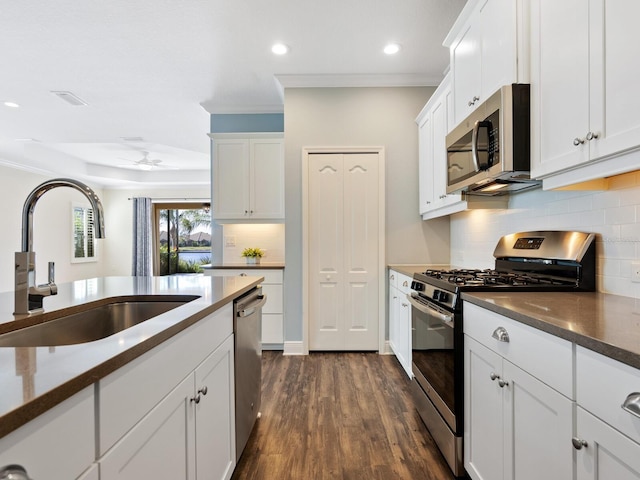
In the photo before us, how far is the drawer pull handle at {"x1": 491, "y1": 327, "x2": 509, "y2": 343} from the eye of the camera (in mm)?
1221

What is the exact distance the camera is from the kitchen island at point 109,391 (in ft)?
1.70

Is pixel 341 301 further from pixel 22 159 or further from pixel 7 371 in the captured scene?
pixel 22 159

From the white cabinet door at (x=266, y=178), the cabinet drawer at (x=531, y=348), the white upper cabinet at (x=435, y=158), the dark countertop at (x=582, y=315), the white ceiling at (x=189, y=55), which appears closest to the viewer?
the dark countertop at (x=582, y=315)

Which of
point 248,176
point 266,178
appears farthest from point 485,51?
point 248,176

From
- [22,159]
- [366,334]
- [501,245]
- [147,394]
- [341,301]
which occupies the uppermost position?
[22,159]

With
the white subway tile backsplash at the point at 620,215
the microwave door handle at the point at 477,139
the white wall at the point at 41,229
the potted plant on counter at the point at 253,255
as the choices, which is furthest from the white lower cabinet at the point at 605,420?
the white wall at the point at 41,229

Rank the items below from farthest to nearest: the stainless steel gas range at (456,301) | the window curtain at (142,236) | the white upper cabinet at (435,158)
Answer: the window curtain at (142,236) → the white upper cabinet at (435,158) → the stainless steel gas range at (456,301)

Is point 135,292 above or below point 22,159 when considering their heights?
below

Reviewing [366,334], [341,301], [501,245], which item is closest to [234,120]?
[341,301]

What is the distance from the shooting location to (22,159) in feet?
19.2

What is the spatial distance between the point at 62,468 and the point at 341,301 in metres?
3.06

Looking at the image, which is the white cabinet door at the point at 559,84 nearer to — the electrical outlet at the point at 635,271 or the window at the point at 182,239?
the electrical outlet at the point at 635,271

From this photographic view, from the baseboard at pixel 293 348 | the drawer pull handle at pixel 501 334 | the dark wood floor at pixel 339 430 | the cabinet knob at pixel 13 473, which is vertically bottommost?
the dark wood floor at pixel 339 430

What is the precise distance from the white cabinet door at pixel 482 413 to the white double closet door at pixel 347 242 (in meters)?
1.99
